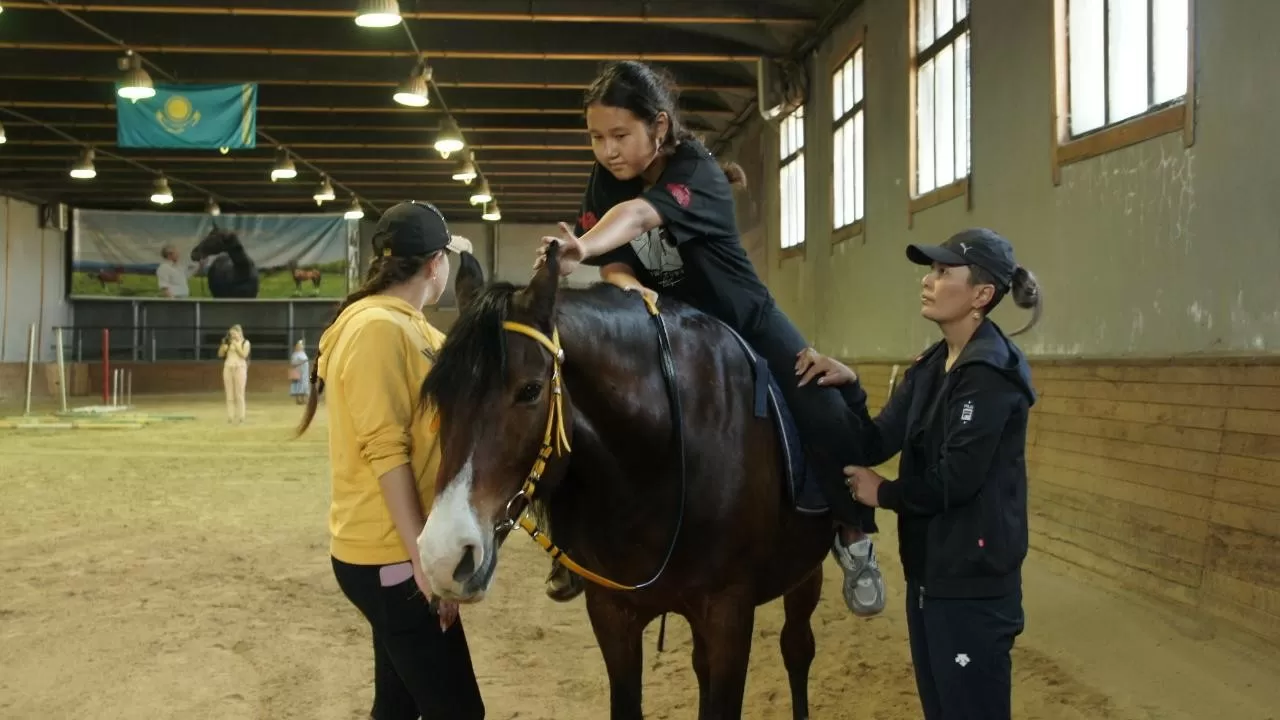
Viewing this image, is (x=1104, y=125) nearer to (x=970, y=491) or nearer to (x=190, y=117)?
(x=970, y=491)

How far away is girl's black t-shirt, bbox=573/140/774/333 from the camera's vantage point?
254cm

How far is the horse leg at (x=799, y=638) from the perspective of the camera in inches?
148

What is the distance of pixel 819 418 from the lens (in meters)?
2.79

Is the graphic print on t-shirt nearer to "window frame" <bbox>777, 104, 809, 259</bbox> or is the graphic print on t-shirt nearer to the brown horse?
the brown horse

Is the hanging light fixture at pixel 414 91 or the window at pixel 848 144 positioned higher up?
the hanging light fixture at pixel 414 91

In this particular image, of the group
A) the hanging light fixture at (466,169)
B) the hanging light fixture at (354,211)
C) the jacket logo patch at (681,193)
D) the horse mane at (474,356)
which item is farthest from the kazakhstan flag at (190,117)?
the hanging light fixture at (354,211)

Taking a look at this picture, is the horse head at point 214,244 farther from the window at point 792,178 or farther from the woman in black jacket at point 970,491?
the woman in black jacket at point 970,491

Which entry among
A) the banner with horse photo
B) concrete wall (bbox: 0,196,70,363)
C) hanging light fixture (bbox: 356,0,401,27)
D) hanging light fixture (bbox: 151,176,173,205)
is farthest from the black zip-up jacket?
the banner with horse photo

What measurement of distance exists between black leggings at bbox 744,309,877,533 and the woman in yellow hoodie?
0.93 meters

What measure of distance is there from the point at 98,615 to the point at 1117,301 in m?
5.75

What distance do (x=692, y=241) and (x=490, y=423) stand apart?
91 centimetres

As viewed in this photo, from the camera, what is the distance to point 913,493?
7.97 ft

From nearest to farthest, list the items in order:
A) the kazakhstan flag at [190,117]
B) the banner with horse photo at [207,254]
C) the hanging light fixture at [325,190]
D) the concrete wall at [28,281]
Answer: the kazakhstan flag at [190,117], the hanging light fixture at [325,190], the concrete wall at [28,281], the banner with horse photo at [207,254]

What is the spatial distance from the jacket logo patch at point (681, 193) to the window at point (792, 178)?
11.2 m
